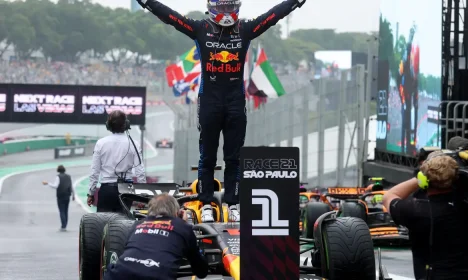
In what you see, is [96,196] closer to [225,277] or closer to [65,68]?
[225,277]

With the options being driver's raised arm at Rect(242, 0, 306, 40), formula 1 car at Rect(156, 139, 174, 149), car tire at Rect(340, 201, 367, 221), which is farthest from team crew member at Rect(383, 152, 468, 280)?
formula 1 car at Rect(156, 139, 174, 149)

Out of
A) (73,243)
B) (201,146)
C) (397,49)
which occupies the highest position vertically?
(397,49)

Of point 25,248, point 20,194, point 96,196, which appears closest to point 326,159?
point 25,248

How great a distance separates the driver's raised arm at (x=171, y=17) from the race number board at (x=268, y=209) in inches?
111

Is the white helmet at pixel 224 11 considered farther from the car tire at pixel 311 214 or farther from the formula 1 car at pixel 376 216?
the car tire at pixel 311 214

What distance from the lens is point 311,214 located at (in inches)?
781

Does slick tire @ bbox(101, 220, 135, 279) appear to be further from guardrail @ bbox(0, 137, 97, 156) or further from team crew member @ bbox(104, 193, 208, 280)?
guardrail @ bbox(0, 137, 97, 156)

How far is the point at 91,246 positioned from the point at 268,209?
9.16 feet

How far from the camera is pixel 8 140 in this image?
284 ft

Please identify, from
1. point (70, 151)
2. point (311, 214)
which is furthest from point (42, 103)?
point (70, 151)

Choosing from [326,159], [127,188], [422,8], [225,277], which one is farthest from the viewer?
[326,159]

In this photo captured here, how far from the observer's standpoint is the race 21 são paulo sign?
143ft

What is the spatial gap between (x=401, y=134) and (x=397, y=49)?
2.36 metres

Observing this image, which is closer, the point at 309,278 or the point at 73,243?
the point at 309,278
